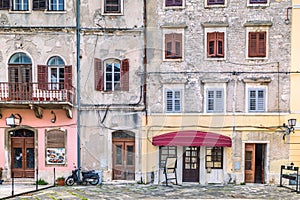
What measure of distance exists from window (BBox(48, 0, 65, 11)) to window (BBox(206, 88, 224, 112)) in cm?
860

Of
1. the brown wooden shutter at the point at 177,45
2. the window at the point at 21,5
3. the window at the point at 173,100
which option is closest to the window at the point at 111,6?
the brown wooden shutter at the point at 177,45

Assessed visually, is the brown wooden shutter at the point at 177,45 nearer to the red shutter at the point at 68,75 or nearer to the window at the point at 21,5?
the red shutter at the point at 68,75

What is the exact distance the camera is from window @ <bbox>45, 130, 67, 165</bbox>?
51.8ft

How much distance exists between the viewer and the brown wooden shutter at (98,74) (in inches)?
622

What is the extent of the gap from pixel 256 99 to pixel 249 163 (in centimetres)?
331

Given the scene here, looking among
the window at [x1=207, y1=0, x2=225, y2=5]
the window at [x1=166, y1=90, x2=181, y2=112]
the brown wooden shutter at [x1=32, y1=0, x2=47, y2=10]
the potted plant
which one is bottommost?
the potted plant

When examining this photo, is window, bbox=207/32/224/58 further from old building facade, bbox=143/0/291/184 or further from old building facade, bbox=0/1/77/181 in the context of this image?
old building facade, bbox=0/1/77/181

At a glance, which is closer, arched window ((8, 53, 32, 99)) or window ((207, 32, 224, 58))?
window ((207, 32, 224, 58))

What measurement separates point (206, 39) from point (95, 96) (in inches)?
251

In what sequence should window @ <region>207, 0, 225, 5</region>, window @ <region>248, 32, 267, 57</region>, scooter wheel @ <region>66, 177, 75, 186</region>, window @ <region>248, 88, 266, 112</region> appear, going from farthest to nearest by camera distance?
1. window @ <region>207, 0, 225, 5</region>
2. window @ <region>248, 88, 266, 112</region>
3. window @ <region>248, 32, 267, 57</region>
4. scooter wheel @ <region>66, 177, 75, 186</region>

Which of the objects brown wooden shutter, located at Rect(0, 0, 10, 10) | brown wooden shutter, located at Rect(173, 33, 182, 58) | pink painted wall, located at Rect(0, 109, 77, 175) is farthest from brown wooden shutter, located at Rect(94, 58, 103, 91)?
brown wooden shutter, located at Rect(0, 0, 10, 10)

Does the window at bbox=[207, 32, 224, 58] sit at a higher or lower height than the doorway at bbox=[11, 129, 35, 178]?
higher

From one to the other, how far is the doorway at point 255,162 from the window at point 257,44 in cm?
462

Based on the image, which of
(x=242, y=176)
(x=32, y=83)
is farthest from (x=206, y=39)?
(x=32, y=83)
